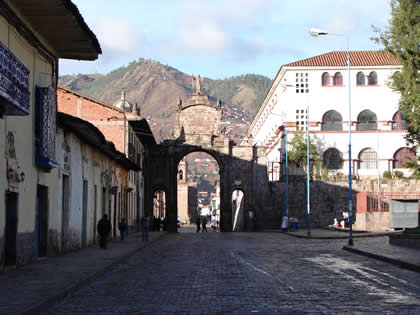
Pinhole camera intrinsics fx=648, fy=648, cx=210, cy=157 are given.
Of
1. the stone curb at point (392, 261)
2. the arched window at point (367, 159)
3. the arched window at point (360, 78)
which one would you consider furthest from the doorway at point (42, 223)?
the arched window at point (360, 78)

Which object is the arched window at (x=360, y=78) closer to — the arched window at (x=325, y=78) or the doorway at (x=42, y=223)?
the arched window at (x=325, y=78)

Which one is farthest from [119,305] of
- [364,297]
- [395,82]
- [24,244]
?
[395,82]

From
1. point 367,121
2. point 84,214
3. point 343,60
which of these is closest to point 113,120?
point 84,214

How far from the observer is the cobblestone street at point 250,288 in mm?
10398

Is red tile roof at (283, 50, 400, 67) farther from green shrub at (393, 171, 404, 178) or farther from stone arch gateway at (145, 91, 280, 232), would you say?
green shrub at (393, 171, 404, 178)

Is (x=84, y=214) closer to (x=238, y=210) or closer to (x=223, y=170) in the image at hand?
(x=223, y=170)

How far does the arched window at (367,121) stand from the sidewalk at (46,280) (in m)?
48.2

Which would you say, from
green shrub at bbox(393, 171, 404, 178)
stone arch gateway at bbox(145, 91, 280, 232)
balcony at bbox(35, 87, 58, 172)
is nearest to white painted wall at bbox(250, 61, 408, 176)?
green shrub at bbox(393, 171, 404, 178)

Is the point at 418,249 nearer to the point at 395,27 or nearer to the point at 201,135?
the point at 395,27

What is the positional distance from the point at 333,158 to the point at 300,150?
4.53m

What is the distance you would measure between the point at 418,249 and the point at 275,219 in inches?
1542

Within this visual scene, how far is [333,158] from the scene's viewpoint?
64750 mm

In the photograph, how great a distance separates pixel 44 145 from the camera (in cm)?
1845

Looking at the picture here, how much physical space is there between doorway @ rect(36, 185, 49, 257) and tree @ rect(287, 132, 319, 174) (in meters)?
44.0
